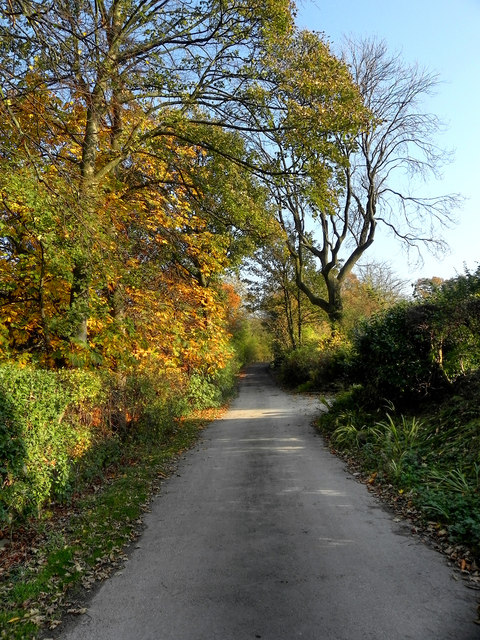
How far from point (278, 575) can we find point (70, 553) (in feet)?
7.92

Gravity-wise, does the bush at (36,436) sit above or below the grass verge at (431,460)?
above

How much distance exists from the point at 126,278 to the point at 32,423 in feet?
15.1

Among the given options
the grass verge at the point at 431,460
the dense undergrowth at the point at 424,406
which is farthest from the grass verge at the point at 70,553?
the dense undergrowth at the point at 424,406

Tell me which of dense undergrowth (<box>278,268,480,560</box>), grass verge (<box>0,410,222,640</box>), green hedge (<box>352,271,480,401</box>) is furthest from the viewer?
green hedge (<box>352,271,480,401</box>)

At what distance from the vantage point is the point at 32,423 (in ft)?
18.8

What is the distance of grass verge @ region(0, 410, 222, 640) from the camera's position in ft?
12.4

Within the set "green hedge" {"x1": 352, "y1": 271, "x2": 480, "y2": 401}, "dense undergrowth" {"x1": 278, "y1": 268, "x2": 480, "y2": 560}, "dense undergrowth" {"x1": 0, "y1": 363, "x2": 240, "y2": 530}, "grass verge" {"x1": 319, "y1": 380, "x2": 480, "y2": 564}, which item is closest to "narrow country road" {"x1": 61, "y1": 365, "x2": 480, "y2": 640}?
"grass verge" {"x1": 319, "y1": 380, "x2": 480, "y2": 564}

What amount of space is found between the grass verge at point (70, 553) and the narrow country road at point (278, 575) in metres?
0.25

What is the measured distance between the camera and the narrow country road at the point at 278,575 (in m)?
3.48

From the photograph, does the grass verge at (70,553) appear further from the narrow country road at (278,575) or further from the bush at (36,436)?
the bush at (36,436)

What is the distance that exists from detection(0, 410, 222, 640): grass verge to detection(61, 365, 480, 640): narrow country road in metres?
0.25

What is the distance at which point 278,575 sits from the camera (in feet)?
14.0

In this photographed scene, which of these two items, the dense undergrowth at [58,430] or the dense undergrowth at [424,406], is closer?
the dense undergrowth at [58,430]

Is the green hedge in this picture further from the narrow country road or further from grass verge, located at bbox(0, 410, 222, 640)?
grass verge, located at bbox(0, 410, 222, 640)
